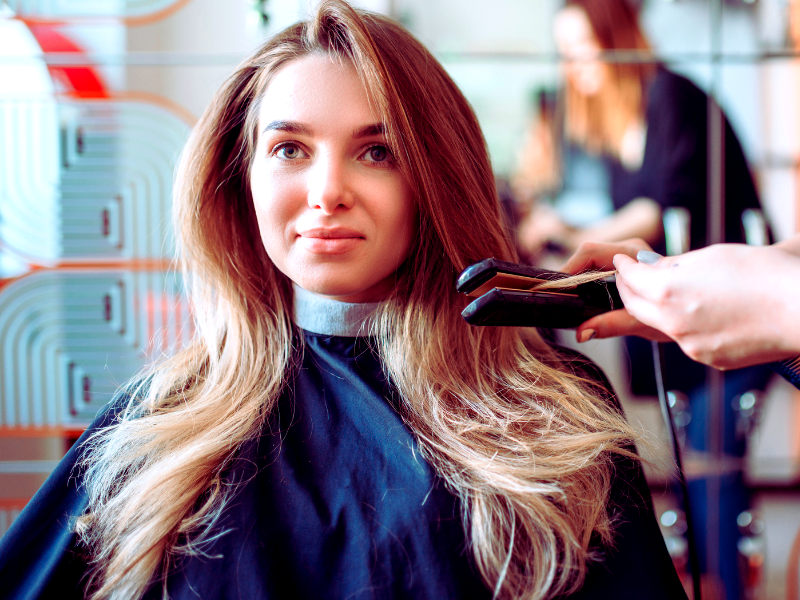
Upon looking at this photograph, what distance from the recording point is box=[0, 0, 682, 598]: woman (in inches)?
26.9

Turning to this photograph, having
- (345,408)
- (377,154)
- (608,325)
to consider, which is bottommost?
(345,408)

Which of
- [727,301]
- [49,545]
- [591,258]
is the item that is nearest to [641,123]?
[591,258]

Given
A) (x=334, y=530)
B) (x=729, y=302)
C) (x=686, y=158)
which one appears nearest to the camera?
(x=729, y=302)

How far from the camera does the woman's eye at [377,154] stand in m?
0.79

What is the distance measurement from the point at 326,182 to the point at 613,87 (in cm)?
136

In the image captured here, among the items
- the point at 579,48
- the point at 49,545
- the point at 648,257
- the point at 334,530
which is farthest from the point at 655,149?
the point at 49,545

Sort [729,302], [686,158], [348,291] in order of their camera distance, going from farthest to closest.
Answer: [686,158]
[348,291]
[729,302]

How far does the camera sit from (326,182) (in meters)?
0.74

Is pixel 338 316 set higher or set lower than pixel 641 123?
lower

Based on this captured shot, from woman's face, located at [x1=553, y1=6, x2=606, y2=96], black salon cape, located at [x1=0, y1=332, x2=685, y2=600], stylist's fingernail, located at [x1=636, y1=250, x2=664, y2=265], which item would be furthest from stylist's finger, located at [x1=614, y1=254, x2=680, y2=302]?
woman's face, located at [x1=553, y1=6, x2=606, y2=96]

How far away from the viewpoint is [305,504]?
72 centimetres

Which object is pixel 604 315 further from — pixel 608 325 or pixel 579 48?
pixel 579 48

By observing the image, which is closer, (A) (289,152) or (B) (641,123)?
(A) (289,152)

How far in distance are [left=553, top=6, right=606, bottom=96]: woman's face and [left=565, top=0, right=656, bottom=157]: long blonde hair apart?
1 cm
